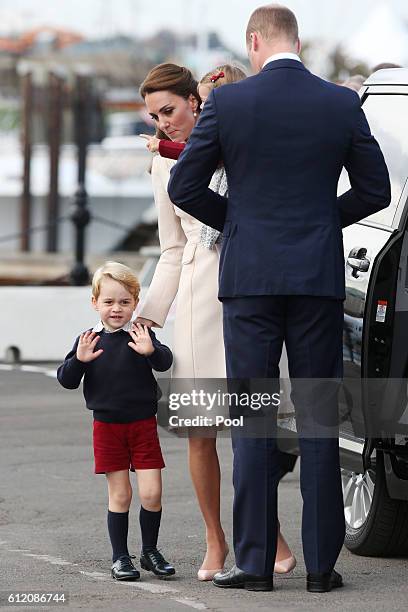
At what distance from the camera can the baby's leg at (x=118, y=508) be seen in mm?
6430

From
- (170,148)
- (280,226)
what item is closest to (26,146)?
(170,148)

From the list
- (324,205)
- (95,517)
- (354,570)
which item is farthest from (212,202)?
(95,517)

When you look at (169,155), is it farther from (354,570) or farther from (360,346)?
(354,570)

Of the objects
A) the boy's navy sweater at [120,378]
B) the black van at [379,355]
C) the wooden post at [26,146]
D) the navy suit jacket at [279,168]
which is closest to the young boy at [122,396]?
the boy's navy sweater at [120,378]

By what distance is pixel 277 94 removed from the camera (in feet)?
19.4

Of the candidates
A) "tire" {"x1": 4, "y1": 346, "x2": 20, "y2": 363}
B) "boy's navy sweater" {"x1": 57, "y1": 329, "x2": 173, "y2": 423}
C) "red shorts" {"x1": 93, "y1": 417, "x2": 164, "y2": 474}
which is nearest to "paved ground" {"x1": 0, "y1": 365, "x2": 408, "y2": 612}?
"red shorts" {"x1": 93, "y1": 417, "x2": 164, "y2": 474}

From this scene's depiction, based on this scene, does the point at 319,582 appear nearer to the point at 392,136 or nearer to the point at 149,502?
the point at 149,502

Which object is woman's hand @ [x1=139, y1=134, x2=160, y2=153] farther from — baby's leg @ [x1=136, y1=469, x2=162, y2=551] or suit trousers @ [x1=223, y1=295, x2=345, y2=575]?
baby's leg @ [x1=136, y1=469, x2=162, y2=551]

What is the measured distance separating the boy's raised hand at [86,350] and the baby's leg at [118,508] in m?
0.46

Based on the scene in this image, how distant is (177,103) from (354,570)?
1961 mm

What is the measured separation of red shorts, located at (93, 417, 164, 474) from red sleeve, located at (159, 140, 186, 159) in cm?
99

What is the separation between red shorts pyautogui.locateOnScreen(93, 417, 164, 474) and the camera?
20.9 ft

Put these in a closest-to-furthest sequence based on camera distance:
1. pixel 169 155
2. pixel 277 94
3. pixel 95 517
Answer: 1. pixel 277 94
2. pixel 169 155
3. pixel 95 517

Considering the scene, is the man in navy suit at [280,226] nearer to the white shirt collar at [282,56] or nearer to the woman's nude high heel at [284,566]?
the white shirt collar at [282,56]
